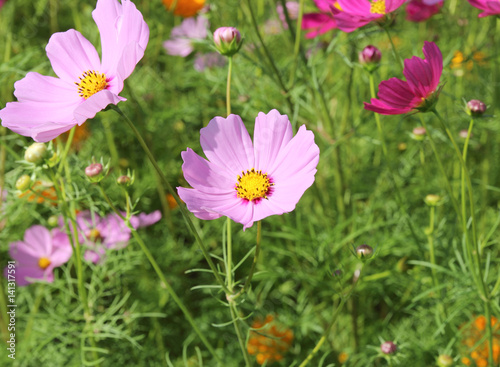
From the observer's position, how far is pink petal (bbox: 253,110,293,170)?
610mm

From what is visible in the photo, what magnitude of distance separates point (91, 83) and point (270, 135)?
0.84 ft

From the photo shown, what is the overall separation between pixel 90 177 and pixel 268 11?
118cm

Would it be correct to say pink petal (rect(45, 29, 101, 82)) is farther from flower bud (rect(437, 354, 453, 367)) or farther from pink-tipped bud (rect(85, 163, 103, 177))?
flower bud (rect(437, 354, 453, 367))

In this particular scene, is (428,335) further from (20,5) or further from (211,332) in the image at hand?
(20,5)

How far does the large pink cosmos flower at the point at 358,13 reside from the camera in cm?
63

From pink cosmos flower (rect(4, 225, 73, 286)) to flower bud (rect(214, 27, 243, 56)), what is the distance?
718mm

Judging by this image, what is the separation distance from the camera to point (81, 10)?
6.07ft

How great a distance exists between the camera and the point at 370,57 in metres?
0.75

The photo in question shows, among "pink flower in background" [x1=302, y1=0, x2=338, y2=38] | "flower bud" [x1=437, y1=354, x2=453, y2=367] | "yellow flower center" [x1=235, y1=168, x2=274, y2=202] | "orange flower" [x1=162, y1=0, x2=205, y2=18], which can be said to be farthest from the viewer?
"orange flower" [x1=162, y1=0, x2=205, y2=18]

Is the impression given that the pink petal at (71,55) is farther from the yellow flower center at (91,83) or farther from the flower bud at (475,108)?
the flower bud at (475,108)

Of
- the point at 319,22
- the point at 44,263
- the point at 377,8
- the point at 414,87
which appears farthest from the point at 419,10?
the point at 44,263

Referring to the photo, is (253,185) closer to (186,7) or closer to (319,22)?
(319,22)

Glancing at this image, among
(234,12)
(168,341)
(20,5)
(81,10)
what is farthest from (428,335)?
(81,10)

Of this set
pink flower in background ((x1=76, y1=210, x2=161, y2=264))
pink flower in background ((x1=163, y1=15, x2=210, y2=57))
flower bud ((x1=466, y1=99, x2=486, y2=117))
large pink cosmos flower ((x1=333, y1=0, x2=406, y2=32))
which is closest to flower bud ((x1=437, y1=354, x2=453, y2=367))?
flower bud ((x1=466, y1=99, x2=486, y2=117))
